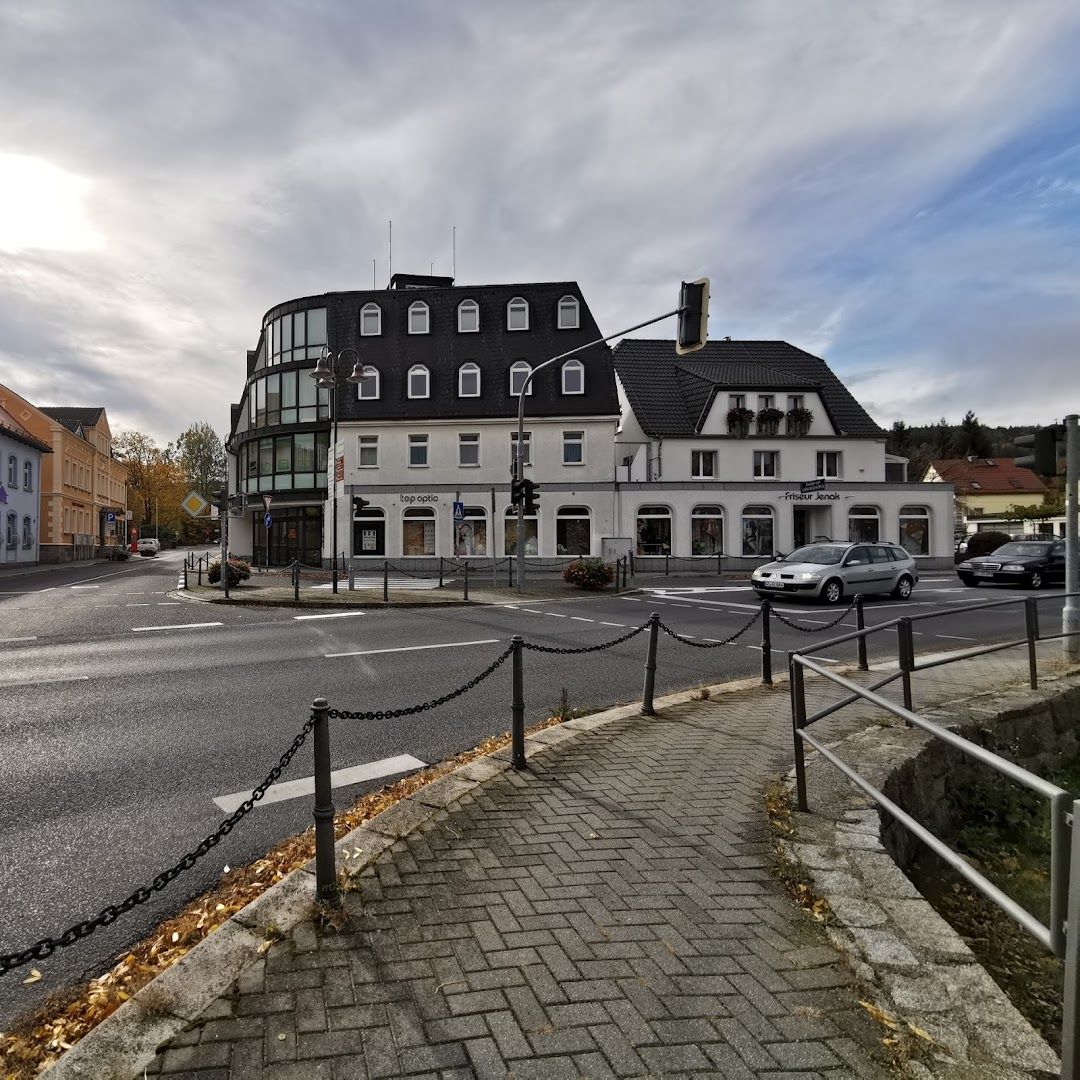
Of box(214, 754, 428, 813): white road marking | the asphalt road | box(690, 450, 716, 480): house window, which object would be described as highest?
box(690, 450, 716, 480): house window

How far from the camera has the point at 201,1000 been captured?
252cm

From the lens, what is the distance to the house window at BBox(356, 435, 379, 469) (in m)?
34.4

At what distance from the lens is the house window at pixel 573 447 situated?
33.9 meters

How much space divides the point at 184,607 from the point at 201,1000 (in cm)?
1704

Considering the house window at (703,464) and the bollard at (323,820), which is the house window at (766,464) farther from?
the bollard at (323,820)

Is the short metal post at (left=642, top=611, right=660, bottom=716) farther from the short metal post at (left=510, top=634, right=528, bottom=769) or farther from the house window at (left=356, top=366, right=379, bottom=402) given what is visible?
the house window at (left=356, top=366, right=379, bottom=402)

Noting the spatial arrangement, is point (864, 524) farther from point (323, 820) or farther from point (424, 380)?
point (323, 820)

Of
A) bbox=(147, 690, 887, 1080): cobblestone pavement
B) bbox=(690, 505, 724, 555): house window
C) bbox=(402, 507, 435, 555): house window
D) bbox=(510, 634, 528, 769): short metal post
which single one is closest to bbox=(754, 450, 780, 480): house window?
bbox=(690, 505, 724, 555): house window

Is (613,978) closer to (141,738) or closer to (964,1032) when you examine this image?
(964,1032)

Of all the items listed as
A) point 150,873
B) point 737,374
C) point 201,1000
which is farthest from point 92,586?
point 737,374

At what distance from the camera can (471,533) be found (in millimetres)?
33625

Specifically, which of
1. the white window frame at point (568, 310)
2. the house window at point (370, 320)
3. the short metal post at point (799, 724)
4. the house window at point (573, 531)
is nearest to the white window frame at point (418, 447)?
the house window at point (370, 320)

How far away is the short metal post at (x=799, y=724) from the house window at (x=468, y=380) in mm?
31416

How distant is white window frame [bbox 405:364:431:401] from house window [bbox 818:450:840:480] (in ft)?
67.2
